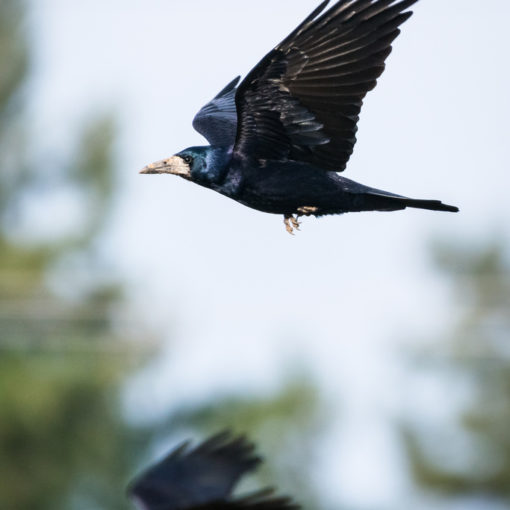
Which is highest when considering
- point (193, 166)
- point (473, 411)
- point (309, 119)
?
point (309, 119)

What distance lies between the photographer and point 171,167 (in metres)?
9.66

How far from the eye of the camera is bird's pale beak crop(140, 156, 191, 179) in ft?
31.5

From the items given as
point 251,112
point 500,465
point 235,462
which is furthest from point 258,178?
point 500,465

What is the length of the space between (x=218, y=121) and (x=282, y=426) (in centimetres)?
2733

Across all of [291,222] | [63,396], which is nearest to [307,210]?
[291,222]

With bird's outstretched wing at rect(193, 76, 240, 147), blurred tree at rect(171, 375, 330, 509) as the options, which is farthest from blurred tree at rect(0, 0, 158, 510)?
bird's outstretched wing at rect(193, 76, 240, 147)

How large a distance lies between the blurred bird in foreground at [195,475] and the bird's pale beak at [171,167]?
169cm

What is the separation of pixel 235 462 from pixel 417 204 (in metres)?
2.42

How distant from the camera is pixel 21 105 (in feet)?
148

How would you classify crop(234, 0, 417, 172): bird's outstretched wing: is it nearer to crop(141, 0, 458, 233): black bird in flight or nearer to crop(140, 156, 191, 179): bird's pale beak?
crop(141, 0, 458, 233): black bird in flight

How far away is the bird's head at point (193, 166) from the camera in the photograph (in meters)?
9.43

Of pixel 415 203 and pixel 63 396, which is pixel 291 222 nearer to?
pixel 415 203

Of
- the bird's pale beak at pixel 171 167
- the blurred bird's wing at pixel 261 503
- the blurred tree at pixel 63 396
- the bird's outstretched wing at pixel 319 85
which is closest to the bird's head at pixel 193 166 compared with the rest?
the bird's pale beak at pixel 171 167

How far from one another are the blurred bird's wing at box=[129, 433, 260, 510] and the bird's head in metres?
1.71
